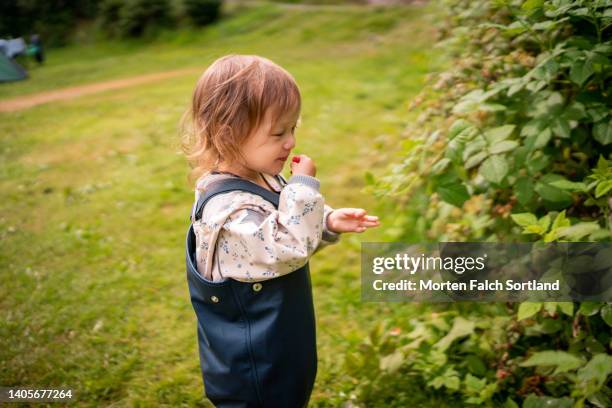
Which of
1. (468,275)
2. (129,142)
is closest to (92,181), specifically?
(129,142)

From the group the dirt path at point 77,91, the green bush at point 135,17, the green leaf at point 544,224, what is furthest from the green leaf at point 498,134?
the green bush at point 135,17

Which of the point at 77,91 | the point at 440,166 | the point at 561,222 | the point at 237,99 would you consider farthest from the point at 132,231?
the point at 77,91

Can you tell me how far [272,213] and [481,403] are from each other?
47.7 inches

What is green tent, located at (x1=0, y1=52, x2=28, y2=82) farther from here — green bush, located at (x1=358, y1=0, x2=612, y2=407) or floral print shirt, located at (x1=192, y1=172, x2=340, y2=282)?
green bush, located at (x1=358, y1=0, x2=612, y2=407)

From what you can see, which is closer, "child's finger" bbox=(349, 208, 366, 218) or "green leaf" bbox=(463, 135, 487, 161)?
"child's finger" bbox=(349, 208, 366, 218)

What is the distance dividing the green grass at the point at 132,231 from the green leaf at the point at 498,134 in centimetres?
105

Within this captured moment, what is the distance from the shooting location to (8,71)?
2443mm

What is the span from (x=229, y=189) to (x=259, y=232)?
167 mm

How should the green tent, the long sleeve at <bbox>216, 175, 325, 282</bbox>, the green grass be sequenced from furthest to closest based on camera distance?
the green grass < the green tent < the long sleeve at <bbox>216, 175, 325, 282</bbox>

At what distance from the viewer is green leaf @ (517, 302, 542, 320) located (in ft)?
5.91

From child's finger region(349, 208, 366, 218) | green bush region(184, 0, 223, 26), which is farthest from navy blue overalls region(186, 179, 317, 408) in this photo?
green bush region(184, 0, 223, 26)

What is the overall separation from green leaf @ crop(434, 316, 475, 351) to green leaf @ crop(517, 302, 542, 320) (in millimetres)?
470

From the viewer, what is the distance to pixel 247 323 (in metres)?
1.64

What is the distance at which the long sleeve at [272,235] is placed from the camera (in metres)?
1.51
